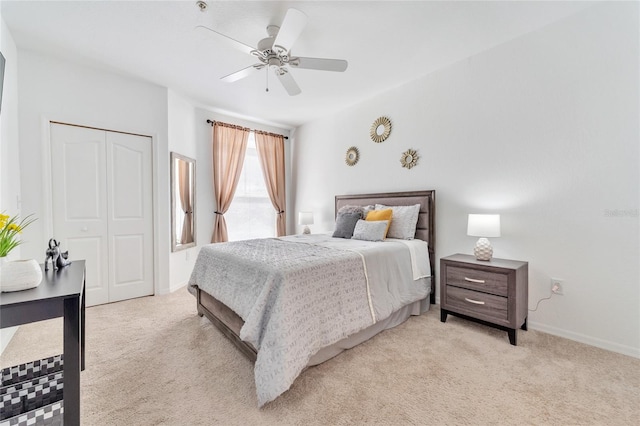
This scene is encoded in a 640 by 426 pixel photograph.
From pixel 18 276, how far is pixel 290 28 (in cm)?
209

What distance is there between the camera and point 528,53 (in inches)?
99.4

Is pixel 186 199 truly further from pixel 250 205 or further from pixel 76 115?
pixel 76 115

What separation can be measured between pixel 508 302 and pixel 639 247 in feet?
3.25

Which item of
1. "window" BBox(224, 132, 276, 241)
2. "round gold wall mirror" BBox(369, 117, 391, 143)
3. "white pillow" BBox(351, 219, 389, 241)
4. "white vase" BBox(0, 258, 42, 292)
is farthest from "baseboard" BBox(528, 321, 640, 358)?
"window" BBox(224, 132, 276, 241)

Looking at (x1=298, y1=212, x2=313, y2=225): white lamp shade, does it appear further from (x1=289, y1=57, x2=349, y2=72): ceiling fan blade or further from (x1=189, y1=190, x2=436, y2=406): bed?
(x1=289, y1=57, x2=349, y2=72): ceiling fan blade

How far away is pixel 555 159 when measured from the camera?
2396 millimetres

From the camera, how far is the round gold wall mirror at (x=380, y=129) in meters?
3.71

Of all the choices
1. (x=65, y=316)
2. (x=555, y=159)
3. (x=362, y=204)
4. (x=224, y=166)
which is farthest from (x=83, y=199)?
(x=555, y=159)

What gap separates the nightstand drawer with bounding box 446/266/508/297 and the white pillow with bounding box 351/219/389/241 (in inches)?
30.2

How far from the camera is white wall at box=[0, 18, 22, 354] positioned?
2.24 meters

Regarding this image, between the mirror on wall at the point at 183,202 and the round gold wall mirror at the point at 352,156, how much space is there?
2408 millimetres

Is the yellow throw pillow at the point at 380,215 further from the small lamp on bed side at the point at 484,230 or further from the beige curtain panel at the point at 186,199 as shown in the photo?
the beige curtain panel at the point at 186,199

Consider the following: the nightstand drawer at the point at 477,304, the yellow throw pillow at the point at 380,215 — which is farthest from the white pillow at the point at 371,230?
the nightstand drawer at the point at 477,304

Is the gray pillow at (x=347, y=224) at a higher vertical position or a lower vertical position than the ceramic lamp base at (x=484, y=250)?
higher
